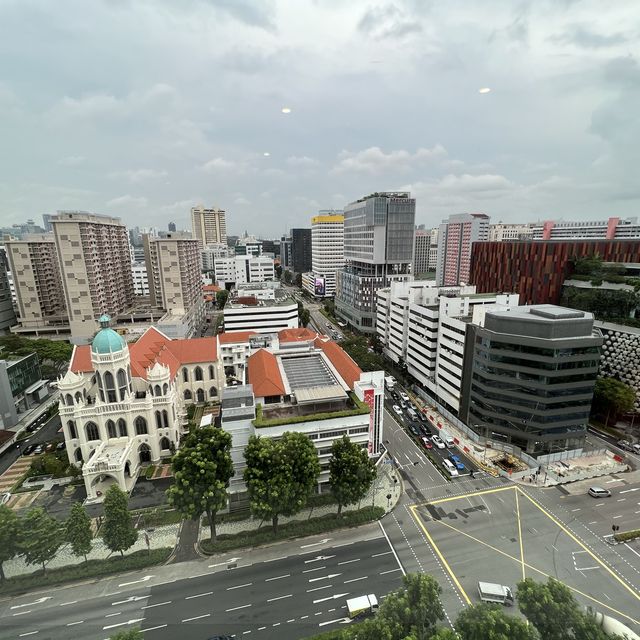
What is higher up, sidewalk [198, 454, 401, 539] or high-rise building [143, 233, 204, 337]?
high-rise building [143, 233, 204, 337]

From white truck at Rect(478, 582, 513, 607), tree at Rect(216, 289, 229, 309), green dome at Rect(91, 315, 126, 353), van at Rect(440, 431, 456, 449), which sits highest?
green dome at Rect(91, 315, 126, 353)

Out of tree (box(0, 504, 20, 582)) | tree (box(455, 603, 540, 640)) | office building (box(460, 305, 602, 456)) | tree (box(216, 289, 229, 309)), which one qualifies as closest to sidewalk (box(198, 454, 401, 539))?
tree (box(0, 504, 20, 582))

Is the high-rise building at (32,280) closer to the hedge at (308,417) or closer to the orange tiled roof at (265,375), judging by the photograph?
the orange tiled roof at (265,375)

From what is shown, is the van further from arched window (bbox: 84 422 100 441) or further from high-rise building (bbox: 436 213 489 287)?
high-rise building (bbox: 436 213 489 287)

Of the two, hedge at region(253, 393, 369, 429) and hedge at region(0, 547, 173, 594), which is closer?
hedge at region(0, 547, 173, 594)

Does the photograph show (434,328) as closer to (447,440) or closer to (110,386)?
(447,440)

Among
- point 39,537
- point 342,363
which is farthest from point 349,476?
point 39,537

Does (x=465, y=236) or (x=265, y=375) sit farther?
(x=465, y=236)

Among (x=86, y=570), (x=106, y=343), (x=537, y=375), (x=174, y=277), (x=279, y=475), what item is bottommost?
(x=86, y=570)
